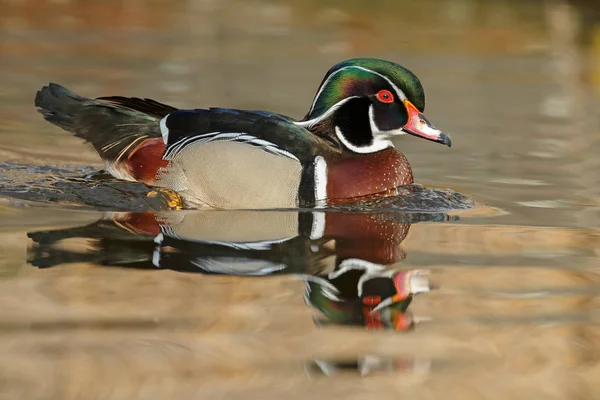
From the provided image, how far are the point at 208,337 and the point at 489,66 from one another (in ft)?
29.9

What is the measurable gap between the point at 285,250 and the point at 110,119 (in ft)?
6.74

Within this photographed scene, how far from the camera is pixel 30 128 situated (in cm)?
950

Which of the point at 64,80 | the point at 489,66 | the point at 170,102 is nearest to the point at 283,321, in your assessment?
the point at 170,102

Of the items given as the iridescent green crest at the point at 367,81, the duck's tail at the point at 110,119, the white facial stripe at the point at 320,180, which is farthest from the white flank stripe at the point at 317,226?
the duck's tail at the point at 110,119

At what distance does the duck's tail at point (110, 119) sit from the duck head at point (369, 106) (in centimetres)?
99

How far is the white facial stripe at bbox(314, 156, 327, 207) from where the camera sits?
21.8 ft

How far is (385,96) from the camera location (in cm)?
692

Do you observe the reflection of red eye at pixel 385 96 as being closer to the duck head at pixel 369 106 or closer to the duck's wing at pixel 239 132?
the duck head at pixel 369 106

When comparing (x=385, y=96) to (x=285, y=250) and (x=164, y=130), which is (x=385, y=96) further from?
(x=285, y=250)

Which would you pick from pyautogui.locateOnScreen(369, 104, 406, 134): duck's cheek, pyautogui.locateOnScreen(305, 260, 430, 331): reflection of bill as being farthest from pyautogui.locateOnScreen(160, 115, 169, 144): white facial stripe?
pyautogui.locateOnScreen(305, 260, 430, 331): reflection of bill

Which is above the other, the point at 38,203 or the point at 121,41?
the point at 121,41

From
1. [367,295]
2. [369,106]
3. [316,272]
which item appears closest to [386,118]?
[369,106]

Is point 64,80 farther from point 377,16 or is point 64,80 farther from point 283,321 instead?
point 283,321

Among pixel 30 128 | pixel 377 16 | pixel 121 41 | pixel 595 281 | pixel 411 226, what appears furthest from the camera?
pixel 377 16
